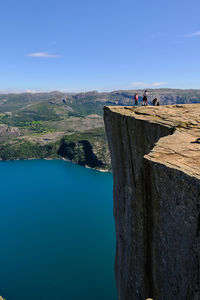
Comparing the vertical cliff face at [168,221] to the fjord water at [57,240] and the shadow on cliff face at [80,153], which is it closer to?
the fjord water at [57,240]

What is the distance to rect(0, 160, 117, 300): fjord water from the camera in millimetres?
42969

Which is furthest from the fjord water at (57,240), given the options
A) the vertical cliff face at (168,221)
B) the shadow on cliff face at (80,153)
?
the vertical cliff face at (168,221)

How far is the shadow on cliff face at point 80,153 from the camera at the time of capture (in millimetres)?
147750

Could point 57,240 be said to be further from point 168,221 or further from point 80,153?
point 80,153

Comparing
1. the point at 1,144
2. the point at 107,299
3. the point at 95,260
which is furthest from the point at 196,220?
the point at 1,144

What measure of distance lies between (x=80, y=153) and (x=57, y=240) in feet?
336

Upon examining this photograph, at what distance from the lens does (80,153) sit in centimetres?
15900

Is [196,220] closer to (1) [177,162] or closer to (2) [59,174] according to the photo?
(1) [177,162]

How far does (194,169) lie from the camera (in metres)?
5.56

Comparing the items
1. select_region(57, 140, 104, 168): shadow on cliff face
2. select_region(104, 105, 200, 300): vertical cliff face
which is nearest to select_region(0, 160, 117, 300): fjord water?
select_region(57, 140, 104, 168): shadow on cliff face

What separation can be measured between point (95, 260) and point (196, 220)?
51287 mm

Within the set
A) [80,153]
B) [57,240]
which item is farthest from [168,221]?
[80,153]

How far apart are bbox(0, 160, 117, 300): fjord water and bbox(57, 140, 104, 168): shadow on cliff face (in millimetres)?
34527

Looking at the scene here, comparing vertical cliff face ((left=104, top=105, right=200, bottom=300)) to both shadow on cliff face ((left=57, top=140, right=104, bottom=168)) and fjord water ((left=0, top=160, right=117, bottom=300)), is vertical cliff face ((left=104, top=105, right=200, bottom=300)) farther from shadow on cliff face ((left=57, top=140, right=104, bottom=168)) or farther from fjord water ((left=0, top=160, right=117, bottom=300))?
shadow on cliff face ((left=57, top=140, right=104, bottom=168))
